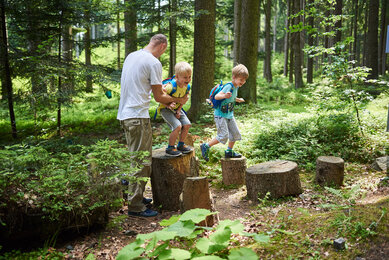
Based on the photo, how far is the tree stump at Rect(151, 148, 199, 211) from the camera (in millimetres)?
4668

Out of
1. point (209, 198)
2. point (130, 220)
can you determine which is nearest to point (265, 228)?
point (209, 198)

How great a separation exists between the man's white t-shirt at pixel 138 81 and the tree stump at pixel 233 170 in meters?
2.28

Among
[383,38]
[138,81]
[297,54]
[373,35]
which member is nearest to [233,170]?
[138,81]

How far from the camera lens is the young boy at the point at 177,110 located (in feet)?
14.7

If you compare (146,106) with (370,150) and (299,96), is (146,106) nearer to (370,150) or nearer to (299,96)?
(370,150)

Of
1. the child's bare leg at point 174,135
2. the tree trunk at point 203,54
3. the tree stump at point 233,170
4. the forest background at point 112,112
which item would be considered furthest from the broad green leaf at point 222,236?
the tree trunk at point 203,54

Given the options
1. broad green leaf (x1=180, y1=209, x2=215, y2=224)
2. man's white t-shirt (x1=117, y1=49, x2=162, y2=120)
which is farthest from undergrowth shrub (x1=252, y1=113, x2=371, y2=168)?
broad green leaf (x1=180, y1=209, x2=215, y2=224)

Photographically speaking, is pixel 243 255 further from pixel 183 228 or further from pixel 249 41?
pixel 249 41

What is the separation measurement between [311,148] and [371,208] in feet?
12.0

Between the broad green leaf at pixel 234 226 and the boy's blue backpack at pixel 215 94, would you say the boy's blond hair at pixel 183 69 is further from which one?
the broad green leaf at pixel 234 226

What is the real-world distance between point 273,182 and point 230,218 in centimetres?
104

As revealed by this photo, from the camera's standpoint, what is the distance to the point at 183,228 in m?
2.76

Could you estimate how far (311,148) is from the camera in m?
6.84

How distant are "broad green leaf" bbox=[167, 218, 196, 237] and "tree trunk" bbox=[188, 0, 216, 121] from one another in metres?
7.58
